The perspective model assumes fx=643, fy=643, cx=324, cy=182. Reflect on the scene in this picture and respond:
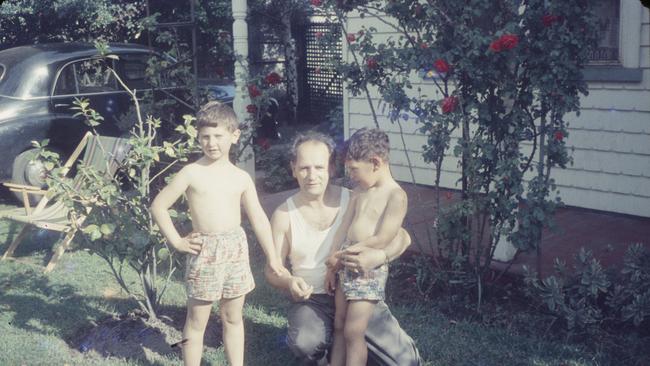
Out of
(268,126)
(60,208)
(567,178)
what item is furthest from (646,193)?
(268,126)

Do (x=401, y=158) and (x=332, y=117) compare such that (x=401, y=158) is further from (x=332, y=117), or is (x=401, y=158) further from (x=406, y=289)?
(x=406, y=289)

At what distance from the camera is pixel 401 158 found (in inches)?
298

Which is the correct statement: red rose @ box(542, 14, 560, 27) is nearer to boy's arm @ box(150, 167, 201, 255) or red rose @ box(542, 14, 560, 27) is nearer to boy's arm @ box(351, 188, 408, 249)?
boy's arm @ box(351, 188, 408, 249)

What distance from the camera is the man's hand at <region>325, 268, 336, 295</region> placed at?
3014mm

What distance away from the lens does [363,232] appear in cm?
299

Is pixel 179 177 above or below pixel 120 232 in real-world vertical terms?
above

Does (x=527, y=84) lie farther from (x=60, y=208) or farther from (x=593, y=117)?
(x=60, y=208)

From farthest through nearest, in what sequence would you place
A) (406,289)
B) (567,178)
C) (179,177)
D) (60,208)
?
(567,178), (60,208), (406,289), (179,177)

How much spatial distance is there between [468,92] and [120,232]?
2.19m

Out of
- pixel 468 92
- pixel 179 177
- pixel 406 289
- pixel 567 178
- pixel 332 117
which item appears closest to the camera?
pixel 179 177

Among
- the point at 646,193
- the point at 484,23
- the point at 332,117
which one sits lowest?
the point at 646,193

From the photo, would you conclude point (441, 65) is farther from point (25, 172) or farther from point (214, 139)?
point (25, 172)

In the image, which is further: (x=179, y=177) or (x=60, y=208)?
(x=60, y=208)

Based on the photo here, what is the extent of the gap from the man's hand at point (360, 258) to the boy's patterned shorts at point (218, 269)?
1.80 feet
